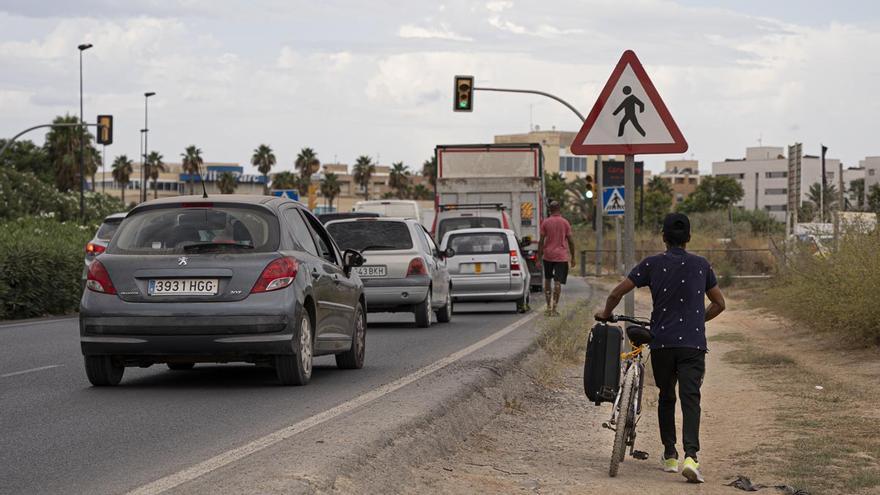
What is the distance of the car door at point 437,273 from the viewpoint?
864 inches

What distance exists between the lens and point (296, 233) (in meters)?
12.5

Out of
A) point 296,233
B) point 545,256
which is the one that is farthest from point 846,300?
point 296,233

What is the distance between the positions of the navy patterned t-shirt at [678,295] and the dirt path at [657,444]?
89 centimetres

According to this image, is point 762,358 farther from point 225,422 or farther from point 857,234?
point 225,422

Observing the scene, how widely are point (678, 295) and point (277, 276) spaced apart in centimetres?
403

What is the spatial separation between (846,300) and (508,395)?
7.39 m

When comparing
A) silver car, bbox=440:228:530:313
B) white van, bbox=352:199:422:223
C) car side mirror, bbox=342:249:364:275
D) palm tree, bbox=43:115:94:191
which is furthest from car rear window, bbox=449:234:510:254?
palm tree, bbox=43:115:94:191

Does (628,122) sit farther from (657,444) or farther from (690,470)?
(690,470)

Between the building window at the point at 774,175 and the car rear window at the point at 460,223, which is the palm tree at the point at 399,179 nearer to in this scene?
the building window at the point at 774,175

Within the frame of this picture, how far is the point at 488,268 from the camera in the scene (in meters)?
26.1

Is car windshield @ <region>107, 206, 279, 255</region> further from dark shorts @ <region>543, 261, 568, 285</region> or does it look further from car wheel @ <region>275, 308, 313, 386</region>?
dark shorts @ <region>543, 261, 568, 285</region>

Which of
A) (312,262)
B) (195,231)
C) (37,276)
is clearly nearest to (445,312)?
(37,276)

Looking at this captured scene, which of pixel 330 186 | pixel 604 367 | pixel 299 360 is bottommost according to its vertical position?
pixel 299 360

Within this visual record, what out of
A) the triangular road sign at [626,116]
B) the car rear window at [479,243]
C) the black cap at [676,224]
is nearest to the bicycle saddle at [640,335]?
the black cap at [676,224]
